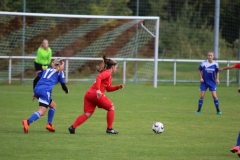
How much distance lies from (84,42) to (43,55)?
7259 mm

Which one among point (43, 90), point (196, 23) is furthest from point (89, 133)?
point (196, 23)

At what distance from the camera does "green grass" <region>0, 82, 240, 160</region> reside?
8.07 metres

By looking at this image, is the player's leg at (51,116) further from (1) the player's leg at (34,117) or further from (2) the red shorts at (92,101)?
(2) the red shorts at (92,101)

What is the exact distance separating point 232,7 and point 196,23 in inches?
101

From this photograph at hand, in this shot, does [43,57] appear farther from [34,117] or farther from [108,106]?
[108,106]

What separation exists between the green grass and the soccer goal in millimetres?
5145

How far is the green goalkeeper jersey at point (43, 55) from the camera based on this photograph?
57.3 feet

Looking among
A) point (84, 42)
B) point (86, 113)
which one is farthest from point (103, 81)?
point (84, 42)

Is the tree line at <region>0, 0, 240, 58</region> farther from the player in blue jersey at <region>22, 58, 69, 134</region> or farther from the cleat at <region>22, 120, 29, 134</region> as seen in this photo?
the cleat at <region>22, 120, 29, 134</region>

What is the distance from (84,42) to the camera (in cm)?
2467

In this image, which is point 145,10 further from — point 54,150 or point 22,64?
point 54,150

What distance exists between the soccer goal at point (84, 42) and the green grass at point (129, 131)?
515 centimetres

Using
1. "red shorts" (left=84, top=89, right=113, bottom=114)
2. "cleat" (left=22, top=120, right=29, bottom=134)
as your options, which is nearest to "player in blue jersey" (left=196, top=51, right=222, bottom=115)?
"red shorts" (left=84, top=89, right=113, bottom=114)

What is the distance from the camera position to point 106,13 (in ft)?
84.9
